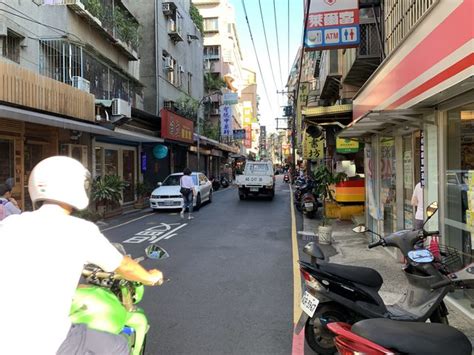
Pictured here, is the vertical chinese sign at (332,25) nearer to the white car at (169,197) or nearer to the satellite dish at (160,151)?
the white car at (169,197)

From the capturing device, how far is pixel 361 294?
3.91 meters

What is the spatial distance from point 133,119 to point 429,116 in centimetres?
1546

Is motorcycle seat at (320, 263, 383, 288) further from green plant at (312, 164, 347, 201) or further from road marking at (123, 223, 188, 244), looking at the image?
green plant at (312, 164, 347, 201)

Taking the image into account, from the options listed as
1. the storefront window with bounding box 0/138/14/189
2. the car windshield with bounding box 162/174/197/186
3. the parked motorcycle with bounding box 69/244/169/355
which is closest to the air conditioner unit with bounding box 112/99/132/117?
the car windshield with bounding box 162/174/197/186

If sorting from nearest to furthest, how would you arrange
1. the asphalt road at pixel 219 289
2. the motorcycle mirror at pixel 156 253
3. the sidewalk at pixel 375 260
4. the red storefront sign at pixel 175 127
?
the motorcycle mirror at pixel 156 253 → the asphalt road at pixel 219 289 → the sidewalk at pixel 375 260 → the red storefront sign at pixel 175 127

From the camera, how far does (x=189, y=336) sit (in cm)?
449

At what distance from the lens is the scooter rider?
6.27 ft

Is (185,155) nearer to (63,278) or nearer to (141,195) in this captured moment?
(141,195)

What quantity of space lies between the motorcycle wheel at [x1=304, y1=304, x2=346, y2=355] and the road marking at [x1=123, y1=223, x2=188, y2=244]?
6575mm

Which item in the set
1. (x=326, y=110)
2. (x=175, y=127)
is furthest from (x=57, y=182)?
(x=175, y=127)

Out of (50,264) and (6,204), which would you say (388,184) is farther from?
(50,264)

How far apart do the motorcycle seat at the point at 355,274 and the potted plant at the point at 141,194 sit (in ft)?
50.8

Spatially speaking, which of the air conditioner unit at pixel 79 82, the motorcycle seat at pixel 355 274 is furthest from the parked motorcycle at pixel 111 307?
the air conditioner unit at pixel 79 82

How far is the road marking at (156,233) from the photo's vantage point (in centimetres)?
1045
